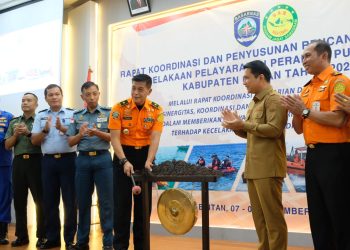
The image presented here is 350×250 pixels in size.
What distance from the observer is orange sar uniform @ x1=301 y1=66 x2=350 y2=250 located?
2.31 m

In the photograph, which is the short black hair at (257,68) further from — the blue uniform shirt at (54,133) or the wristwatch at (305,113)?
the blue uniform shirt at (54,133)

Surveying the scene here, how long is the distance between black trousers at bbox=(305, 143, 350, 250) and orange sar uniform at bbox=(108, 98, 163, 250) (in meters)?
1.12

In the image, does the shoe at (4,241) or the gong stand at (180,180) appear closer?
the gong stand at (180,180)

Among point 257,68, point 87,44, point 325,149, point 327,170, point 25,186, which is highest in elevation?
point 87,44

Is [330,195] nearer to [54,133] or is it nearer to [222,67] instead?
[222,67]

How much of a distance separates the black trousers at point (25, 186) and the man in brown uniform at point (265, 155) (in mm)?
2084

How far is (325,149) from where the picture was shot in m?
2.34

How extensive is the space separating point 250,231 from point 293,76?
1.45 m

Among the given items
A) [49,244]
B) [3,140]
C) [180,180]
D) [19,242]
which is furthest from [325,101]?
[3,140]

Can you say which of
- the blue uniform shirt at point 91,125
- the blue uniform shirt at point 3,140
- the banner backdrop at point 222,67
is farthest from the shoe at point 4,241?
the banner backdrop at point 222,67

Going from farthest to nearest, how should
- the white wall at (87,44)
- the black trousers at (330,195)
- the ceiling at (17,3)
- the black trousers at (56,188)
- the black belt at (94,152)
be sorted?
the ceiling at (17,3) → the white wall at (87,44) → the black trousers at (56,188) → the black belt at (94,152) → the black trousers at (330,195)

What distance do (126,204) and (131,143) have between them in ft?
1.37

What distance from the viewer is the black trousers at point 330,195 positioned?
90.7 inches

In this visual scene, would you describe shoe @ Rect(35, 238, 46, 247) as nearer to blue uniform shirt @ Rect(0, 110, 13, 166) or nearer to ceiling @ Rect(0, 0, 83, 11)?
blue uniform shirt @ Rect(0, 110, 13, 166)
